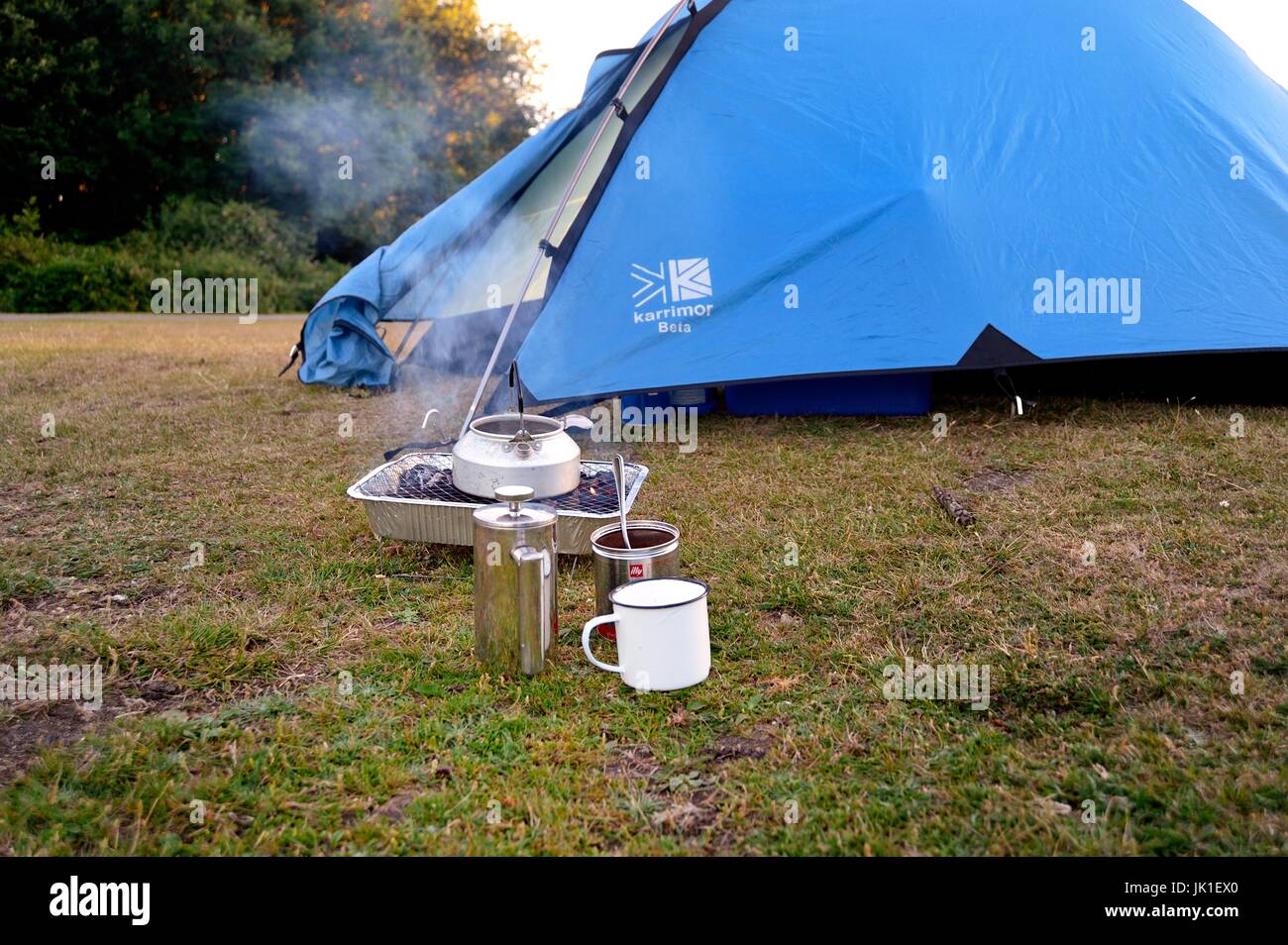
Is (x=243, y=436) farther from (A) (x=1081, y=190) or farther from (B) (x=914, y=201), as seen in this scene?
(A) (x=1081, y=190)

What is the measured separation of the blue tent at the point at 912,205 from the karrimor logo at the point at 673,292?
0.01m

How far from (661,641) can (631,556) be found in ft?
1.12

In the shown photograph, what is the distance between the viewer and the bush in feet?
48.4

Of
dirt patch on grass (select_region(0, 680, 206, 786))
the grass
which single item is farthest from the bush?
dirt patch on grass (select_region(0, 680, 206, 786))

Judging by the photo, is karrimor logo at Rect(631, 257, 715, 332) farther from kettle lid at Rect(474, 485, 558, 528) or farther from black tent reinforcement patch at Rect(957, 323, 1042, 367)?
kettle lid at Rect(474, 485, 558, 528)

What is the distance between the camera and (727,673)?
2348 millimetres

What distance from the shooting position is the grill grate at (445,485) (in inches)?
121

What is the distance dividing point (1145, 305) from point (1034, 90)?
1269 millimetres

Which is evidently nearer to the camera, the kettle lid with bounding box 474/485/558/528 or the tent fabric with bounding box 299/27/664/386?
the kettle lid with bounding box 474/485/558/528
